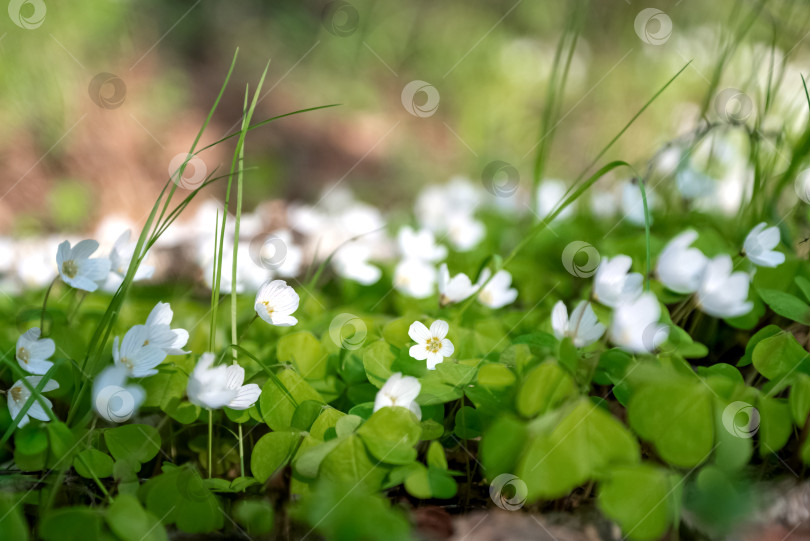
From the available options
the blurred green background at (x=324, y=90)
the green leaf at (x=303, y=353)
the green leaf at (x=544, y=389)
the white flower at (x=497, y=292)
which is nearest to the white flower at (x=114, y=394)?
the green leaf at (x=303, y=353)

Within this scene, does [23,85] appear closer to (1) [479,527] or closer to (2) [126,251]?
(2) [126,251]

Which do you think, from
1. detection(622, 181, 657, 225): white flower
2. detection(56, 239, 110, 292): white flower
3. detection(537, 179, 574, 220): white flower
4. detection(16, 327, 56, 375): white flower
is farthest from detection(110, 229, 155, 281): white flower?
detection(537, 179, 574, 220): white flower

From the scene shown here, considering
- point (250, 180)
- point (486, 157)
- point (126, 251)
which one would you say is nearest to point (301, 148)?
point (250, 180)

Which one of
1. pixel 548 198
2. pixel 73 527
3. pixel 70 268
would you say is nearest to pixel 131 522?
pixel 73 527

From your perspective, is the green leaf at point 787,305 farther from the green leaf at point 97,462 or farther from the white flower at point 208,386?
the green leaf at point 97,462

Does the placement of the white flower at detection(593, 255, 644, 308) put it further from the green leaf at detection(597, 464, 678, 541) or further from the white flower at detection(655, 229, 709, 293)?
the green leaf at detection(597, 464, 678, 541)

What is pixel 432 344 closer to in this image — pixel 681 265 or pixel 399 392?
pixel 399 392
